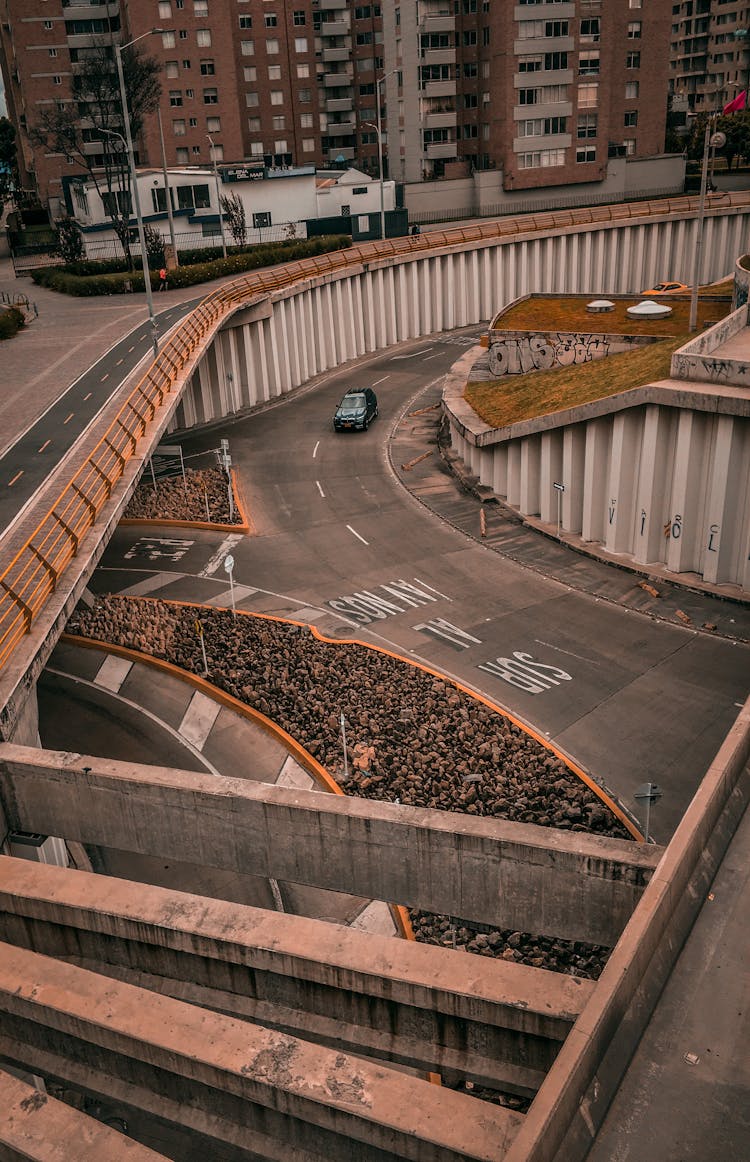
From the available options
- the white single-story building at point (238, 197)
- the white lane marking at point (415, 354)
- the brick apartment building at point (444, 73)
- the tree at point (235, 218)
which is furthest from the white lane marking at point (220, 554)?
the brick apartment building at point (444, 73)

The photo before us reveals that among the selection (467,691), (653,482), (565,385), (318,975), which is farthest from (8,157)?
(318,975)

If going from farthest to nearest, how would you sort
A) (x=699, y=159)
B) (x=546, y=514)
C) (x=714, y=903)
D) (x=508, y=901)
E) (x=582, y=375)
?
(x=699, y=159) < (x=582, y=375) < (x=546, y=514) < (x=508, y=901) < (x=714, y=903)

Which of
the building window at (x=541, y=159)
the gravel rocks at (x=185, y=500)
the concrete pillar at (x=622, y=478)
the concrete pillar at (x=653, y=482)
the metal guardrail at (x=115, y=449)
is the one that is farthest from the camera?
the building window at (x=541, y=159)

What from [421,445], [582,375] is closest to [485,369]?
[421,445]

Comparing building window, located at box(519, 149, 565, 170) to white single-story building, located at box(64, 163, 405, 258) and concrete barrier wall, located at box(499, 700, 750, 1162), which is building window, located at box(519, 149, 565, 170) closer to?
white single-story building, located at box(64, 163, 405, 258)

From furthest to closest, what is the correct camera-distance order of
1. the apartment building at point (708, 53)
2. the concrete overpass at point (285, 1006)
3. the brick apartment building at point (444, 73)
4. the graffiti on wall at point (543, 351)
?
the apartment building at point (708, 53) → the brick apartment building at point (444, 73) → the graffiti on wall at point (543, 351) → the concrete overpass at point (285, 1006)

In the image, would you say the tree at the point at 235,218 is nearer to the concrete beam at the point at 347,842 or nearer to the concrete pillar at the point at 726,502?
the concrete pillar at the point at 726,502

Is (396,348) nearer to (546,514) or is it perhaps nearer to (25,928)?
(546,514)
